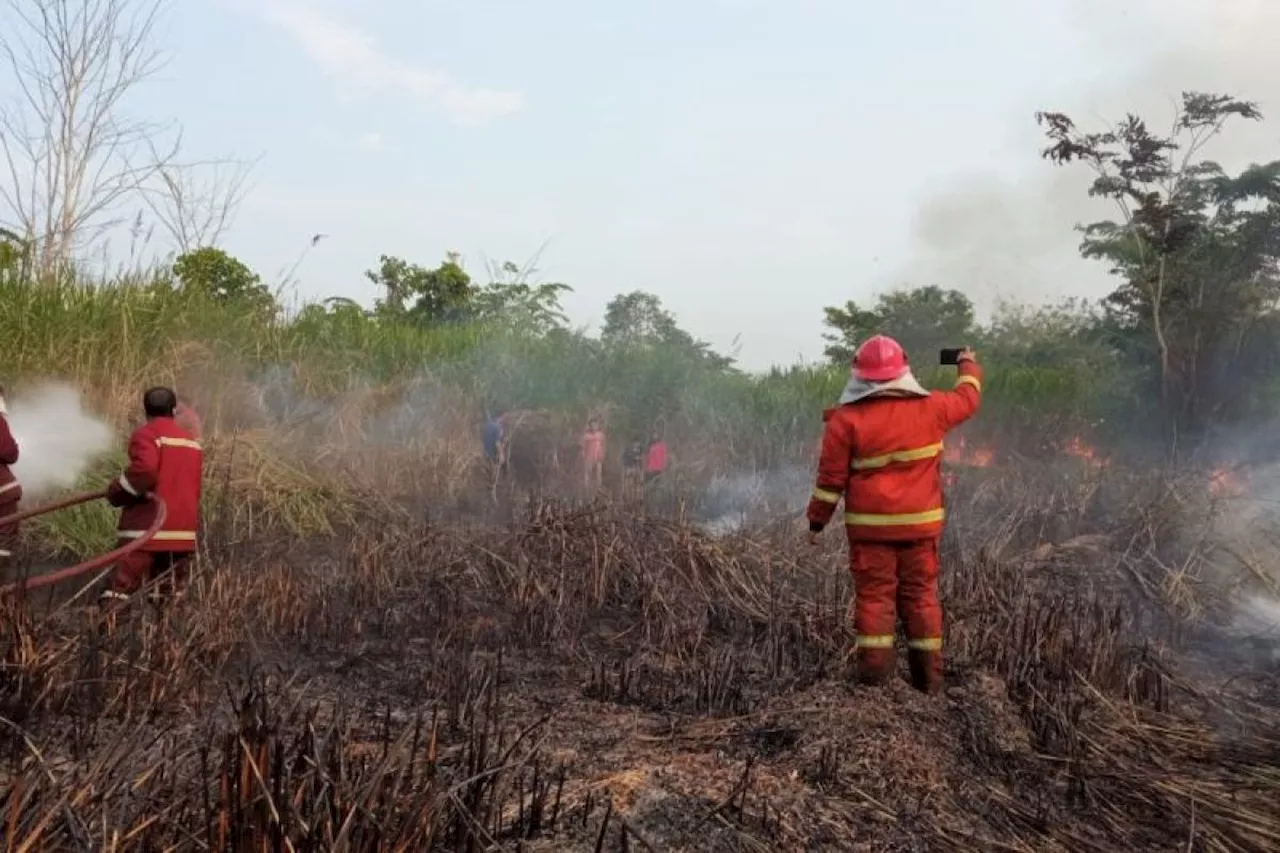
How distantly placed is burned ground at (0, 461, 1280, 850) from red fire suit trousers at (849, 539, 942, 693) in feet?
0.76

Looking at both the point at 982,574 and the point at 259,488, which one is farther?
the point at 259,488

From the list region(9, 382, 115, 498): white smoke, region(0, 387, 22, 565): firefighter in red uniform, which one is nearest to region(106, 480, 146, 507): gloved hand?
region(0, 387, 22, 565): firefighter in red uniform

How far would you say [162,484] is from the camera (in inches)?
233

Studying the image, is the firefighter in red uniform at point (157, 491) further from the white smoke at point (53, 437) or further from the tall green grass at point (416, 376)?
the white smoke at point (53, 437)

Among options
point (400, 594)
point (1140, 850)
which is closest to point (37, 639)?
point (400, 594)

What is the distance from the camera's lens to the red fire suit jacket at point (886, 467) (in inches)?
189

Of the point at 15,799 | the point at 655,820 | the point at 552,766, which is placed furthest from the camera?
the point at 552,766

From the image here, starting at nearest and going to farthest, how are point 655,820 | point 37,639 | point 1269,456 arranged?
point 655,820 → point 37,639 → point 1269,456

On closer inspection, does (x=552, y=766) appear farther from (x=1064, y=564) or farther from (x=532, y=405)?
(x=532, y=405)

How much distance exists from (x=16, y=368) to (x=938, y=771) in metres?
8.31

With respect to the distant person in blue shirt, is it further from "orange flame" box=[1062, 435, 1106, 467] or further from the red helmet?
"orange flame" box=[1062, 435, 1106, 467]

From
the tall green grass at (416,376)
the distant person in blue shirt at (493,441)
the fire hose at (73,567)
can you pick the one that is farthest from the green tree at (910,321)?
the fire hose at (73,567)

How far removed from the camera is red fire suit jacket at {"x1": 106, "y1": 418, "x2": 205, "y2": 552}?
5812mm

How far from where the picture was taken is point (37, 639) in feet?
12.5
